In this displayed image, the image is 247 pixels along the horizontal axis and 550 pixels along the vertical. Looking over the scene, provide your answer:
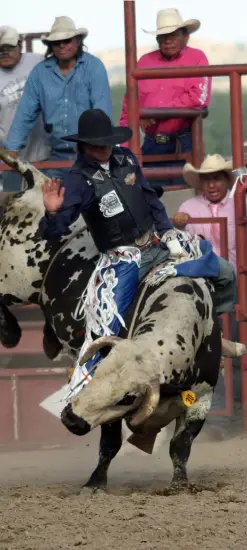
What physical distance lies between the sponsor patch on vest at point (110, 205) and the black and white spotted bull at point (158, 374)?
472 mm

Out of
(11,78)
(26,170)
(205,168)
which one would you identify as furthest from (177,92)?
(26,170)

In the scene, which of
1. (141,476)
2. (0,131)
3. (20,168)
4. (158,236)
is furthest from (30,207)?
(0,131)

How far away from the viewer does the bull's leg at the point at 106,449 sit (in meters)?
7.08

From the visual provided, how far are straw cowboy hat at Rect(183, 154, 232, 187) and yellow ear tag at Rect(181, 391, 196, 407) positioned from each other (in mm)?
3006

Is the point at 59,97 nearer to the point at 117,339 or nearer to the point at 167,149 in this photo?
the point at 167,149

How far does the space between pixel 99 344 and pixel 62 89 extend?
12.3ft

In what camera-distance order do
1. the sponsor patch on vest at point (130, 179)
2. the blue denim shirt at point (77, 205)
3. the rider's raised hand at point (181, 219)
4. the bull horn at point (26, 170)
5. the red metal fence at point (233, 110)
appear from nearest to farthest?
the blue denim shirt at point (77, 205), the sponsor patch on vest at point (130, 179), the bull horn at point (26, 170), the red metal fence at point (233, 110), the rider's raised hand at point (181, 219)

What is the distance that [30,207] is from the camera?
7.80 m

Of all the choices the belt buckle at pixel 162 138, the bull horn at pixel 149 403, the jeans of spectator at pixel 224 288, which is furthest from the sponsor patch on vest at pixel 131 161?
the belt buckle at pixel 162 138

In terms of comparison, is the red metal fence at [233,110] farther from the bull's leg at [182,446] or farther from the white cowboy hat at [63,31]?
the bull's leg at [182,446]

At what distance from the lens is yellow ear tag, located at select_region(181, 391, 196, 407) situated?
6.64m

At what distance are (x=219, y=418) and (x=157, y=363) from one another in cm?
356

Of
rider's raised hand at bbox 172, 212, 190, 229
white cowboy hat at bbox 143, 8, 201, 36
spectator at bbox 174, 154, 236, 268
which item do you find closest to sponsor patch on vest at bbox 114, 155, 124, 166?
rider's raised hand at bbox 172, 212, 190, 229

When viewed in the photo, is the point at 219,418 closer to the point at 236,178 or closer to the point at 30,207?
the point at 236,178
